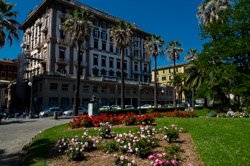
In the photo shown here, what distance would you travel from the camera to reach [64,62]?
5203 centimetres

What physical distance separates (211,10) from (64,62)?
3265cm

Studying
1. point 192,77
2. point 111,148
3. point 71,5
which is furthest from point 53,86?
point 111,148

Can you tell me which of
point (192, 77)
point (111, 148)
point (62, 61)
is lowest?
point (111, 148)

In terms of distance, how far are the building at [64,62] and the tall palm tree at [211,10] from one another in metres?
19.2

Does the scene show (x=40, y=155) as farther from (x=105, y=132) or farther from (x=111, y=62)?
(x=111, y=62)

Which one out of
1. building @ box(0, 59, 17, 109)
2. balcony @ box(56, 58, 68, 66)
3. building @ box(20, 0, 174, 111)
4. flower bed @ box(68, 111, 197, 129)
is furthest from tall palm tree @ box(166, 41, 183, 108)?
building @ box(0, 59, 17, 109)

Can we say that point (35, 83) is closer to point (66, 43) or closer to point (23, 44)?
point (66, 43)

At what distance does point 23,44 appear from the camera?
205 feet

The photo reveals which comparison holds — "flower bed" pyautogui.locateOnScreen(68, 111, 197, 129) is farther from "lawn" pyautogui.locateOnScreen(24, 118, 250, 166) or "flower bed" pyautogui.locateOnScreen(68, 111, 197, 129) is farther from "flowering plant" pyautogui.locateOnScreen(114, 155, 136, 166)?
"flowering plant" pyautogui.locateOnScreen(114, 155, 136, 166)

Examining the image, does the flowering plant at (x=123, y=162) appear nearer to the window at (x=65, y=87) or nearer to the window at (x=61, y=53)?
the window at (x=65, y=87)

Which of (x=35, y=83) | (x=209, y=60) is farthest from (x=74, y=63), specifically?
(x=209, y=60)

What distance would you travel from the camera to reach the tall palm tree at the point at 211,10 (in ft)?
107

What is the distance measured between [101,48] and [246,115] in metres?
48.3

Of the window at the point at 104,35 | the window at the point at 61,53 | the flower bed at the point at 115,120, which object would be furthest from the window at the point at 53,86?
the flower bed at the point at 115,120
